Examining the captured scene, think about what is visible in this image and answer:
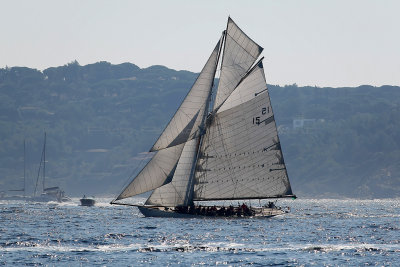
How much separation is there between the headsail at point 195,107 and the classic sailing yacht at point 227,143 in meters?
0.11

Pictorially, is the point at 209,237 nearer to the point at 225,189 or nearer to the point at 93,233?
the point at 93,233

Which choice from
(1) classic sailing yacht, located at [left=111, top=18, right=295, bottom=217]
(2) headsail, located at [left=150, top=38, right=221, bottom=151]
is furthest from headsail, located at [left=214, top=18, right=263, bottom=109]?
(2) headsail, located at [left=150, top=38, right=221, bottom=151]

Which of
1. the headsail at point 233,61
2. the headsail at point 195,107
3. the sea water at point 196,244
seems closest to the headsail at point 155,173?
the headsail at point 195,107

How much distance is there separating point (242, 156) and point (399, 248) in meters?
30.4

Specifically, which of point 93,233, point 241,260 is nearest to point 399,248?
point 241,260

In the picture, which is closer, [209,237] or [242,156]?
[209,237]

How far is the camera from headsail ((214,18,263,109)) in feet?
319

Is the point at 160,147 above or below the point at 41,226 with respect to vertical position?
above

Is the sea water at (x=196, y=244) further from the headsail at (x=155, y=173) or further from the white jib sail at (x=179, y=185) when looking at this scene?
the headsail at (x=155, y=173)

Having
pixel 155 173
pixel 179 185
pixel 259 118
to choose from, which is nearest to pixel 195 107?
pixel 259 118

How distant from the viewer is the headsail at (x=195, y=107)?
310ft

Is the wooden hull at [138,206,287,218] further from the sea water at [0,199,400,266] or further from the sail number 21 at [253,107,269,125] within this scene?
the sail number 21 at [253,107,269,125]

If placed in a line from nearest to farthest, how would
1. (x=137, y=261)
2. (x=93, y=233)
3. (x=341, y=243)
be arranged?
1. (x=137, y=261)
2. (x=341, y=243)
3. (x=93, y=233)

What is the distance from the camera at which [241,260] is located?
6197 centimetres
